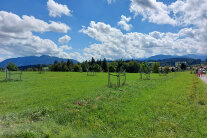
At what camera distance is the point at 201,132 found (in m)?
4.64

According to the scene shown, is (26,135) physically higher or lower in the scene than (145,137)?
higher

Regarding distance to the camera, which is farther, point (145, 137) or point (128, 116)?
point (128, 116)

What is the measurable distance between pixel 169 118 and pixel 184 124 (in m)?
0.69

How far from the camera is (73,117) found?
19.1ft

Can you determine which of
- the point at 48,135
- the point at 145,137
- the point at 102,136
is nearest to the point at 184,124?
the point at 145,137

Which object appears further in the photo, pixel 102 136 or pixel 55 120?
pixel 55 120

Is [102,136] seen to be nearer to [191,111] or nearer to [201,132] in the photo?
[201,132]

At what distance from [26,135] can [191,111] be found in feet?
28.3

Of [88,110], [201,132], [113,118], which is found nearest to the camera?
[201,132]

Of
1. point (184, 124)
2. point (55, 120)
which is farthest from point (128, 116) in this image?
point (55, 120)

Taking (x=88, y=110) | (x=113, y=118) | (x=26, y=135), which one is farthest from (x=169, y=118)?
(x=26, y=135)

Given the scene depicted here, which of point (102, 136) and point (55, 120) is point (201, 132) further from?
point (55, 120)

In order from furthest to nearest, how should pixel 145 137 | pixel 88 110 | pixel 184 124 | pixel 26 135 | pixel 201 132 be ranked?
pixel 88 110 < pixel 184 124 < pixel 201 132 < pixel 145 137 < pixel 26 135

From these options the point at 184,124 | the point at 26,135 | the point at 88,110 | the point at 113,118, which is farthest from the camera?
the point at 88,110
